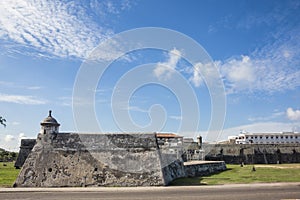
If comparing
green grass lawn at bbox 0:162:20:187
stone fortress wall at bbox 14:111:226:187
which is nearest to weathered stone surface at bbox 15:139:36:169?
green grass lawn at bbox 0:162:20:187

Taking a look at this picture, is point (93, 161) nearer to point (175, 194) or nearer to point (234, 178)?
point (175, 194)

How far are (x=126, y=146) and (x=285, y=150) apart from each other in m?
43.1

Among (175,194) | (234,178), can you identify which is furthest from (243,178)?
(175,194)

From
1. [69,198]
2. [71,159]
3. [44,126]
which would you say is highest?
[44,126]

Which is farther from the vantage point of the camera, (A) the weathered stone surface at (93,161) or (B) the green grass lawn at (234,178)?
(B) the green grass lawn at (234,178)

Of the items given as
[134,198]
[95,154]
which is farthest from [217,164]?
[134,198]

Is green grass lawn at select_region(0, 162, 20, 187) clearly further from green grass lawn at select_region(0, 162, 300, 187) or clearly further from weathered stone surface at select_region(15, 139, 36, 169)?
weathered stone surface at select_region(15, 139, 36, 169)

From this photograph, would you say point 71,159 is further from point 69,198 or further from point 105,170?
point 69,198

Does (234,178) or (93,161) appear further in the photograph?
(234,178)

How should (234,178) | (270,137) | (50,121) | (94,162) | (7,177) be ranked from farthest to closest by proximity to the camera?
(270,137)
(50,121)
(7,177)
(234,178)
(94,162)

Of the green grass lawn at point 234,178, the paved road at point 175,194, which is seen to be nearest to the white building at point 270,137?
the green grass lawn at point 234,178

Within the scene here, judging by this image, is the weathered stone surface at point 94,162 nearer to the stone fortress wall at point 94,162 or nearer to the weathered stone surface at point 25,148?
the stone fortress wall at point 94,162

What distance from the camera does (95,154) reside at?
62.3ft

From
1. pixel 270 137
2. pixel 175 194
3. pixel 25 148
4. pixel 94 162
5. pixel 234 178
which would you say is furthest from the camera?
pixel 270 137
